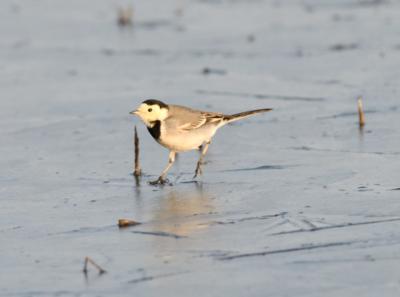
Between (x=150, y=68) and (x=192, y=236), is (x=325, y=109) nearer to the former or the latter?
(x=150, y=68)

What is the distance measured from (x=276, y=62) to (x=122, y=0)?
7273mm

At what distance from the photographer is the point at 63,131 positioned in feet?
35.7

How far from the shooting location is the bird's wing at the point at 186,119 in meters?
9.24

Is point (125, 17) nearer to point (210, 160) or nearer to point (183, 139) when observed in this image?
point (210, 160)

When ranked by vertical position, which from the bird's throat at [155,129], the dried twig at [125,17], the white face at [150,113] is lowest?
the bird's throat at [155,129]

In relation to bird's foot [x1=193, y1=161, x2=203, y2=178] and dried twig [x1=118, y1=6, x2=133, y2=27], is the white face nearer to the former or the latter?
bird's foot [x1=193, y1=161, x2=203, y2=178]

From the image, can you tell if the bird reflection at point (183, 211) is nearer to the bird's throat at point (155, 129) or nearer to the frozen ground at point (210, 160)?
the frozen ground at point (210, 160)

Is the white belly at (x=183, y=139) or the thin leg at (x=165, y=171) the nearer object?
the thin leg at (x=165, y=171)

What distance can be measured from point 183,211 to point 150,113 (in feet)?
5.73

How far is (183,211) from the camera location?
771cm

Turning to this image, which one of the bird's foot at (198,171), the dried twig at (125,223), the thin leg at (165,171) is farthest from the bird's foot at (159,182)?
the dried twig at (125,223)

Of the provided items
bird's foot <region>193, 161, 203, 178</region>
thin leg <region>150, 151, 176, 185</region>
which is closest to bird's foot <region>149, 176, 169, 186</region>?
thin leg <region>150, 151, 176, 185</region>

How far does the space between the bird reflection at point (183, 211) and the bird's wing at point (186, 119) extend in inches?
31.6

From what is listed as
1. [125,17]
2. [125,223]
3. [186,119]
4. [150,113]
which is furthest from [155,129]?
[125,17]
